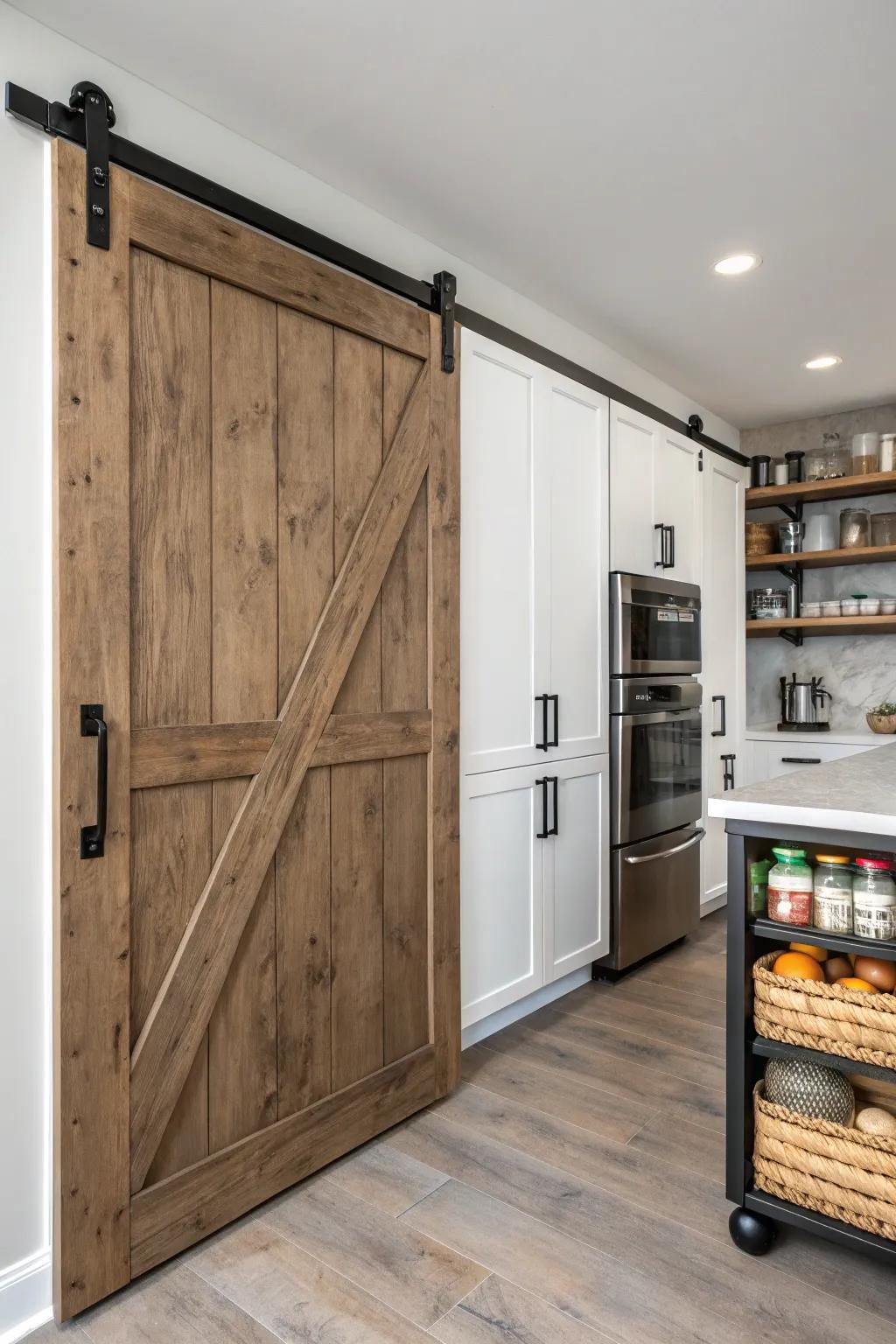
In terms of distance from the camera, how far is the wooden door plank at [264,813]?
1781 mm

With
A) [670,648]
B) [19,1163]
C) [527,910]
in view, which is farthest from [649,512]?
[19,1163]

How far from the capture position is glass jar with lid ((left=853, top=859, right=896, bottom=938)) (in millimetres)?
1691

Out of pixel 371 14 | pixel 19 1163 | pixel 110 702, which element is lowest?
pixel 19 1163

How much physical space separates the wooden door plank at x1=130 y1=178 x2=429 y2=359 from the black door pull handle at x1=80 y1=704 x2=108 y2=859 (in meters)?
0.94

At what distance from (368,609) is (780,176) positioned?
5.20 feet

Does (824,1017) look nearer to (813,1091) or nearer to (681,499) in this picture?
(813,1091)

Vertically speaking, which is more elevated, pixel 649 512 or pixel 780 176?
pixel 780 176

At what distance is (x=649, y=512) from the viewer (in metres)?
3.71

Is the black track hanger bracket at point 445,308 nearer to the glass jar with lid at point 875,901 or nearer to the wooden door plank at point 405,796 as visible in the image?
the wooden door plank at point 405,796

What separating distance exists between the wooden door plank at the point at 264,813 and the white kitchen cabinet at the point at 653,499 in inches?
51.1

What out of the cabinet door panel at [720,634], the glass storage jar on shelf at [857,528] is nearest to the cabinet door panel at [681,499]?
the cabinet door panel at [720,634]

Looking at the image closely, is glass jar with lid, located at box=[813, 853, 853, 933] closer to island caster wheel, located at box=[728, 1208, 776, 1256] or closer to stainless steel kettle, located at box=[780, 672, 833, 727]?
island caster wheel, located at box=[728, 1208, 776, 1256]

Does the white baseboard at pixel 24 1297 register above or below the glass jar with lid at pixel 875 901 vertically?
below

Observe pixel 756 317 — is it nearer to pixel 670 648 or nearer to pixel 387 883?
pixel 670 648
